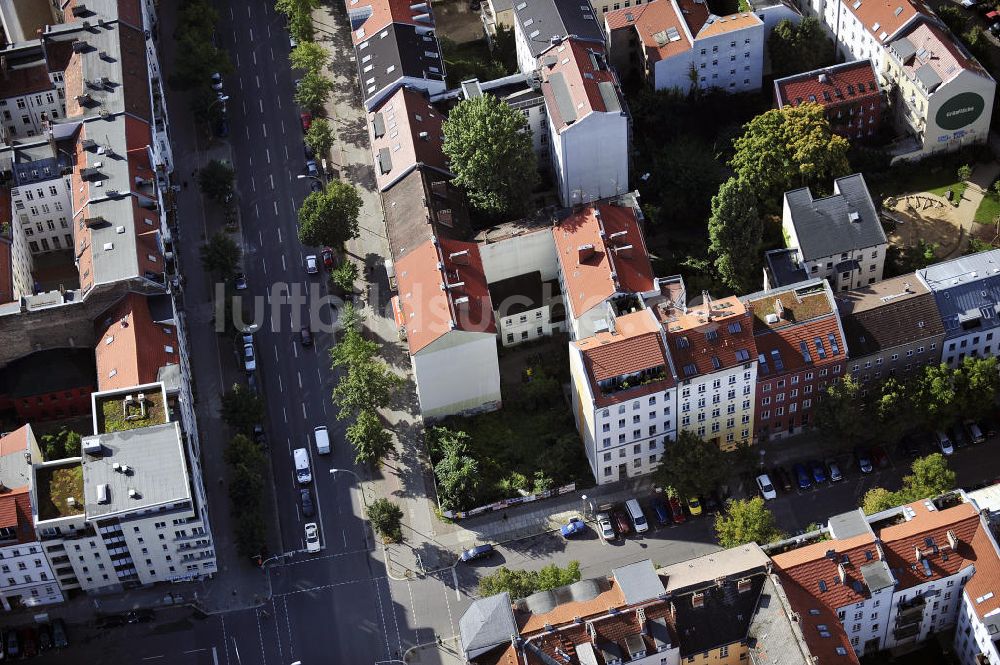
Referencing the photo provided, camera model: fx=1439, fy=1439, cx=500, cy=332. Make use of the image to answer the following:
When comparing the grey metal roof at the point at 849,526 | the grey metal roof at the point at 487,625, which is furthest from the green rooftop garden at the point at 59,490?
the grey metal roof at the point at 849,526

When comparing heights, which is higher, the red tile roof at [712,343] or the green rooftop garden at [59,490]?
the red tile roof at [712,343]

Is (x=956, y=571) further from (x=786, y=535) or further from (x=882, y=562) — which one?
(x=786, y=535)

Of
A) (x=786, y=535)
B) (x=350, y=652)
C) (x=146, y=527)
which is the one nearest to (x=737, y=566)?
(x=786, y=535)

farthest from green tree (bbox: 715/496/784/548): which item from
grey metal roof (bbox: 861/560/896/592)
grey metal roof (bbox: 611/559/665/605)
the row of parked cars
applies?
the row of parked cars

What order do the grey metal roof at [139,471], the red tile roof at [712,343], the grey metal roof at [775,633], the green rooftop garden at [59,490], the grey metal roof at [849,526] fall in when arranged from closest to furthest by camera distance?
the grey metal roof at [775,633], the grey metal roof at [849,526], the grey metal roof at [139,471], the green rooftop garden at [59,490], the red tile roof at [712,343]

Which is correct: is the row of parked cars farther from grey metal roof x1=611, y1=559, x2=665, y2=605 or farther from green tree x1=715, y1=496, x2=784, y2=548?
green tree x1=715, y1=496, x2=784, y2=548

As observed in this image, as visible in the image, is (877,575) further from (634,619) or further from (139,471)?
(139,471)

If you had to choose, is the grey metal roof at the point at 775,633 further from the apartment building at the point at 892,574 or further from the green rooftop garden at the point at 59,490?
the green rooftop garden at the point at 59,490

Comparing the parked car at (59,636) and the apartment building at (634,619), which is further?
the parked car at (59,636)
